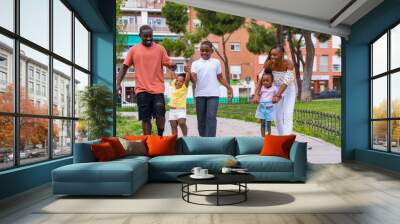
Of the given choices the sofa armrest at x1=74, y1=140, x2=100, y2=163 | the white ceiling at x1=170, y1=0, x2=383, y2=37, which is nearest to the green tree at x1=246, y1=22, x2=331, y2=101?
the white ceiling at x1=170, y1=0, x2=383, y2=37

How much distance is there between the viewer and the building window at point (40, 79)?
5.48 m

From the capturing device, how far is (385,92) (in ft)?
30.5

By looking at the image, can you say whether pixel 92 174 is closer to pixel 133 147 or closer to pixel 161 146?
pixel 133 147

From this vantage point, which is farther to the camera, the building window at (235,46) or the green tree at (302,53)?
the green tree at (302,53)

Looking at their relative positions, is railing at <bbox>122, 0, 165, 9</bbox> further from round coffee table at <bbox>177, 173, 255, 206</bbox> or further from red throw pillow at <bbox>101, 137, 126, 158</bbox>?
round coffee table at <bbox>177, 173, 255, 206</bbox>

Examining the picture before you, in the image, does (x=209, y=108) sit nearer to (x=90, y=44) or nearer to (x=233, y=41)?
(x=90, y=44)

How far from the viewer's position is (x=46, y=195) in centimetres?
545

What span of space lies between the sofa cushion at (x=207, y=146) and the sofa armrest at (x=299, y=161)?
115cm

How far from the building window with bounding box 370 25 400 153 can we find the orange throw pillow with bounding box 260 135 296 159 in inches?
118

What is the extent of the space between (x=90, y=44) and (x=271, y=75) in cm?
404

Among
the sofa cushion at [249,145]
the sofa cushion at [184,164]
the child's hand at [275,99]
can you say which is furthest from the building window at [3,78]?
the child's hand at [275,99]

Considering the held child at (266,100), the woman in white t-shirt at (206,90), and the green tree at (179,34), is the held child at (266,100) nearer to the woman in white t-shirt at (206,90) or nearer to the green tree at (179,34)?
the woman in white t-shirt at (206,90)

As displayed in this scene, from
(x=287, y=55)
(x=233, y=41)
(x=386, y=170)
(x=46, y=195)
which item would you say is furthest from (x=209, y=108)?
(x=287, y=55)

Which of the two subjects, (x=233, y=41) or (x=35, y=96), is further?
(x=233, y=41)
